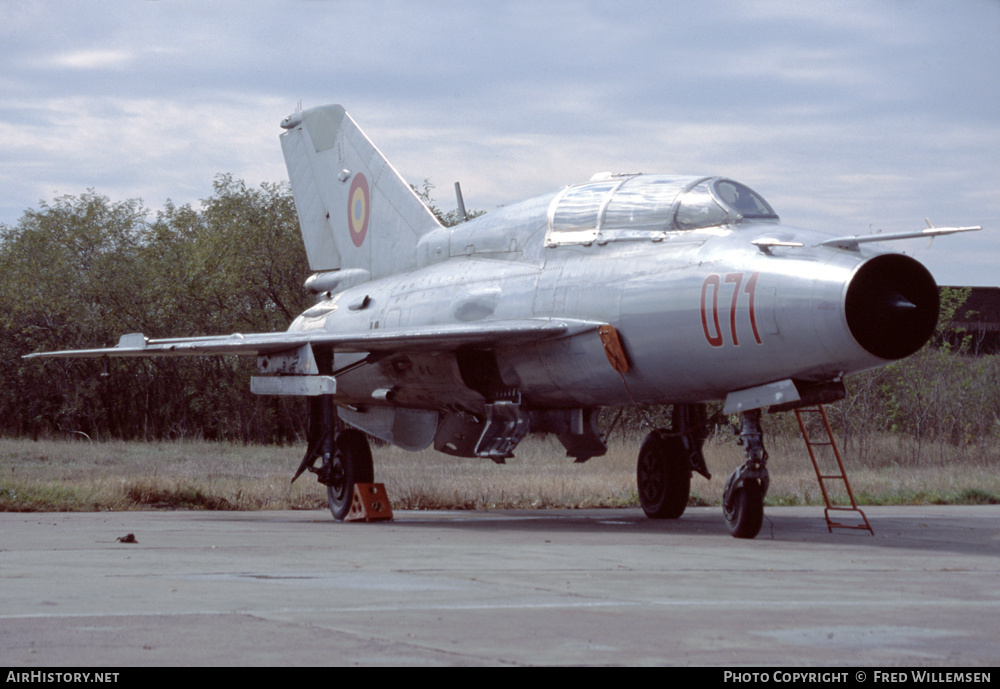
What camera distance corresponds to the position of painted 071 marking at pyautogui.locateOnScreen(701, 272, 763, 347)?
36.7 feet

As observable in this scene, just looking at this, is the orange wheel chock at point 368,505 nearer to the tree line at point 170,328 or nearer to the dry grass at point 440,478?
the dry grass at point 440,478

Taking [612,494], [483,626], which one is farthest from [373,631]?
[612,494]

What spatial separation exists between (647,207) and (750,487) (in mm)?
3109

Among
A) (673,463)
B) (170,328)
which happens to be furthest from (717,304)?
(170,328)

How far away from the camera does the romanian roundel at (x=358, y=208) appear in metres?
19.0

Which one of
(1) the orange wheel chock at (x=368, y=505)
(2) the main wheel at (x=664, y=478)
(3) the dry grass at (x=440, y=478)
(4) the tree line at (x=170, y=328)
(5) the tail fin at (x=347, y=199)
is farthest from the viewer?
(4) the tree line at (x=170, y=328)

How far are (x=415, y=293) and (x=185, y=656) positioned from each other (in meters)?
11.2

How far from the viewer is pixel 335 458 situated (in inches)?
602

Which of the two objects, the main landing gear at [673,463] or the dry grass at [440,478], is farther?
the dry grass at [440,478]

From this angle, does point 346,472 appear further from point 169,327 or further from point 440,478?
point 169,327

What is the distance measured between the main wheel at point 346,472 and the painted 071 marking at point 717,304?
5.21 meters

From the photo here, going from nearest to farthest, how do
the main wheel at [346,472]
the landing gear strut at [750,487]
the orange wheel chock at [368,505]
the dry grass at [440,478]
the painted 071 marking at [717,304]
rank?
the painted 071 marking at [717,304]
the landing gear strut at [750,487]
the orange wheel chock at [368,505]
the main wheel at [346,472]
the dry grass at [440,478]

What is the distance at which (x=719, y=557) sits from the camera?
9.88 m

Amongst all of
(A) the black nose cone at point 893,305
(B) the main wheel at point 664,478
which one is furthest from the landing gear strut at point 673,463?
(A) the black nose cone at point 893,305
